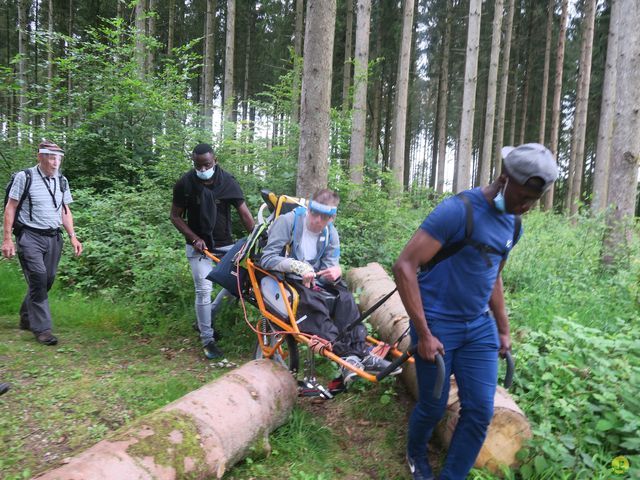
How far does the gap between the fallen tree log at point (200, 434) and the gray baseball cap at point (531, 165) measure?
88.3 inches

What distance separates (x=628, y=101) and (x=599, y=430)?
6.20m

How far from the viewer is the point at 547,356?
355 centimetres

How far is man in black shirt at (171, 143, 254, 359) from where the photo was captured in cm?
450

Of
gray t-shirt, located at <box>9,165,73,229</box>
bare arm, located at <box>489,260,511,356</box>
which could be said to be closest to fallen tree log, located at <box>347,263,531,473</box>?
bare arm, located at <box>489,260,511,356</box>

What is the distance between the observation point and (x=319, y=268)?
12.4ft

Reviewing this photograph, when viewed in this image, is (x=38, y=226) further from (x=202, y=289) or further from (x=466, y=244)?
(x=466, y=244)

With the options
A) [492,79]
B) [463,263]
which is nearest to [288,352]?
[463,263]

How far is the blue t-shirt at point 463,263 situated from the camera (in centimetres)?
229

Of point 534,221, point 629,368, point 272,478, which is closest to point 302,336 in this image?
point 272,478

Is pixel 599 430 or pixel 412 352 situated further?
pixel 599 430

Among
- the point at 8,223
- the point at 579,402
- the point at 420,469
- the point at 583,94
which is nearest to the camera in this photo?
the point at 420,469

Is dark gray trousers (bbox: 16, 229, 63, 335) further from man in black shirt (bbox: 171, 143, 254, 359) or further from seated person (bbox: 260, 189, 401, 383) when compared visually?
seated person (bbox: 260, 189, 401, 383)

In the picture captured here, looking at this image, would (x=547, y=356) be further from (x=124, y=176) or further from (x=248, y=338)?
(x=124, y=176)

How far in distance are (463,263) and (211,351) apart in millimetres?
3218
